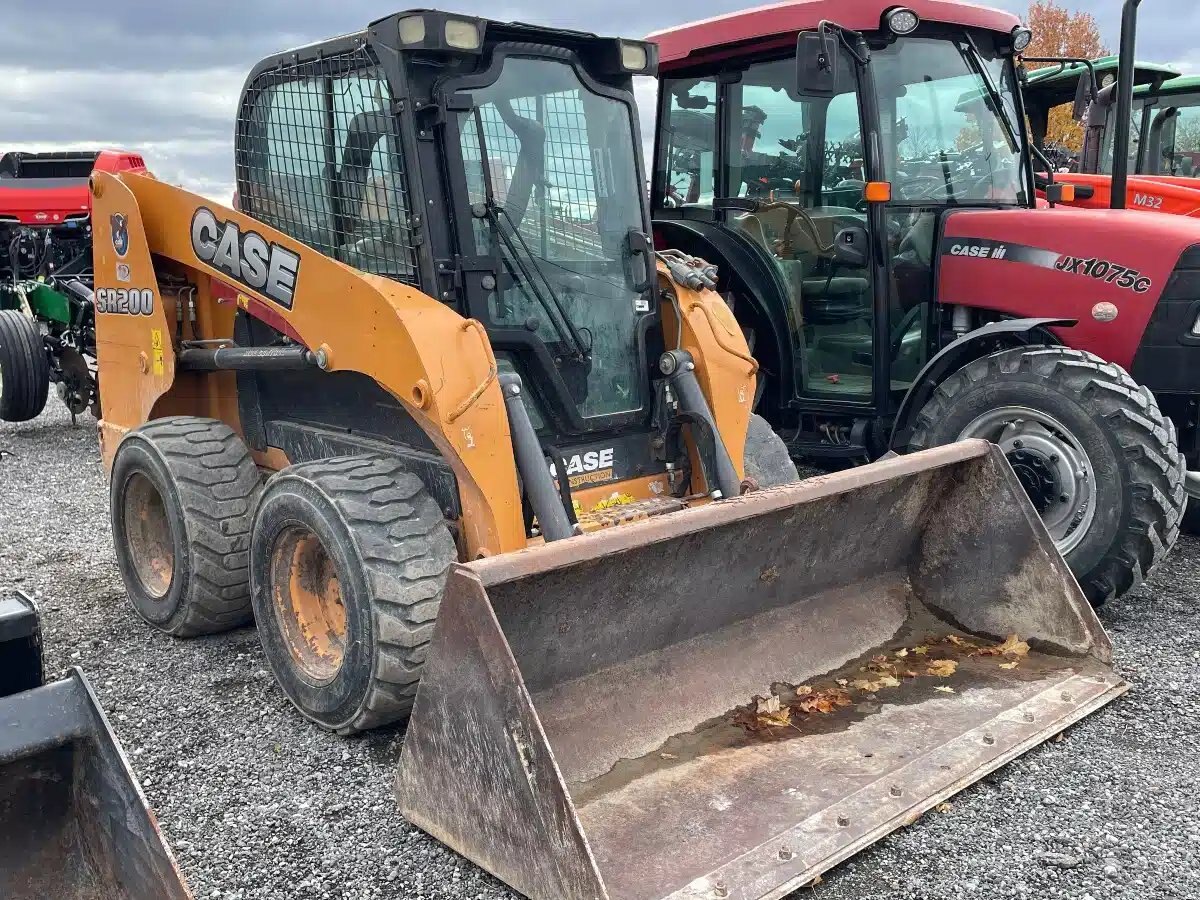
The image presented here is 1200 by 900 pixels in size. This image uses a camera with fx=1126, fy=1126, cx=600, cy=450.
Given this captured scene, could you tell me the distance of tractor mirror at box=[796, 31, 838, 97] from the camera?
4711 millimetres

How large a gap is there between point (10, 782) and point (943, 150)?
16.2 feet

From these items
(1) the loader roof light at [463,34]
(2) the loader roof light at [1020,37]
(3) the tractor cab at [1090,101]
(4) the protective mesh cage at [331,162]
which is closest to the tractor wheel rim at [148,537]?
(4) the protective mesh cage at [331,162]

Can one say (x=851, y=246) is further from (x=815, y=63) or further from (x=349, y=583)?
(x=349, y=583)

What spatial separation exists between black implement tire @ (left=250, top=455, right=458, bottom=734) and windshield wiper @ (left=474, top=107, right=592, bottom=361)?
0.76m

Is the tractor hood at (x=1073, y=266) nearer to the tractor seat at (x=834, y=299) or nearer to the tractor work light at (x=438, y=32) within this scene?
the tractor seat at (x=834, y=299)

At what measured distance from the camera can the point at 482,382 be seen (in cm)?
340

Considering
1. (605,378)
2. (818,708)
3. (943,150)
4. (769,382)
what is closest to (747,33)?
(943,150)

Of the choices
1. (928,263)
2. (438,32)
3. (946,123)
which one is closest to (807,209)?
(928,263)

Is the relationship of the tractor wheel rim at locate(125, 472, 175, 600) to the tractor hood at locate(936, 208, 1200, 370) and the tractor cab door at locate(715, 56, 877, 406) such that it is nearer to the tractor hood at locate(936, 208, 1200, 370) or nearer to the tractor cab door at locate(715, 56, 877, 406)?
the tractor cab door at locate(715, 56, 877, 406)

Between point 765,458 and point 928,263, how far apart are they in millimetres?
1698

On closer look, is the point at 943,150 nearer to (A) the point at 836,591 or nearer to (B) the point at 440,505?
(A) the point at 836,591

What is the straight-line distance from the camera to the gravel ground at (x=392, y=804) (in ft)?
9.25

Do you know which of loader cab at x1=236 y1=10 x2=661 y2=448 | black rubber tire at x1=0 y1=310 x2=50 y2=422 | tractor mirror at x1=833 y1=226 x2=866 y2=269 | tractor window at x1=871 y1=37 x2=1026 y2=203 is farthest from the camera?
black rubber tire at x1=0 y1=310 x2=50 y2=422

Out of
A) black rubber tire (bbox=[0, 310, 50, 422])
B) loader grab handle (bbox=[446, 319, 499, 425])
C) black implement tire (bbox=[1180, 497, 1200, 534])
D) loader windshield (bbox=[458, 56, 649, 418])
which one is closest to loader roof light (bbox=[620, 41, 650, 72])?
loader windshield (bbox=[458, 56, 649, 418])
